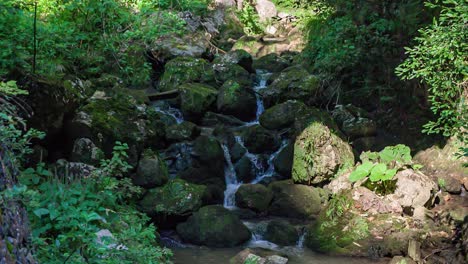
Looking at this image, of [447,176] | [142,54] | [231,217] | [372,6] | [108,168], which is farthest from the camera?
[142,54]

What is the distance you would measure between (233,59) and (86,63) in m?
5.06

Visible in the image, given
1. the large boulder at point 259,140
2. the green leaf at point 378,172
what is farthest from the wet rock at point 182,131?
the green leaf at point 378,172

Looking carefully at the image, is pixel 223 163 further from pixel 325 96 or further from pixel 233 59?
pixel 233 59

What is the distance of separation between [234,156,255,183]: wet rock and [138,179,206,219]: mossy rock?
1799 mm

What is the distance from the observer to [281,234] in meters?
7.94

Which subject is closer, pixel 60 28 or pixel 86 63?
pixel 60 28

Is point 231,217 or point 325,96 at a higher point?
point 325,96

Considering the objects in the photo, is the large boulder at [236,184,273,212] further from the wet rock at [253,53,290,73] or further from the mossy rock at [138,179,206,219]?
the wet rock at [253,53,290,73]

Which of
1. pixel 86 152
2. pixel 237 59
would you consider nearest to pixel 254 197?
pixel 86 152

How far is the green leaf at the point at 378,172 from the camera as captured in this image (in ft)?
28.4

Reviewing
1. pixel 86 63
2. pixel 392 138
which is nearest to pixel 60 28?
pixel 86 63

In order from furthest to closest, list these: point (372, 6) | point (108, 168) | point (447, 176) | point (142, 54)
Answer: point (142, 54)
point (372, 6)
point (447, 176)
point (108, 168)

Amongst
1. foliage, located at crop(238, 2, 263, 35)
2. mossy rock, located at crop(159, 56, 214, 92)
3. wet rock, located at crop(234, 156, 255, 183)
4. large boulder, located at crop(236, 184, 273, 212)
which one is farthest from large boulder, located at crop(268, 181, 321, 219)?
foliage, located at crop(238, 2, 263, 35)

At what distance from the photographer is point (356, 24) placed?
11.5m
